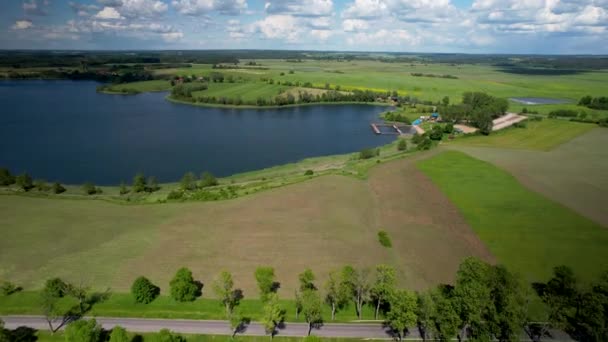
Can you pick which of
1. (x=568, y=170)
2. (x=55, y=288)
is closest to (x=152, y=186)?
(x=55, y=288)

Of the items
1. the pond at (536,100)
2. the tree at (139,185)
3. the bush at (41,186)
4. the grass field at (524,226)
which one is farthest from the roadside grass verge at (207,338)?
the pond at (536,100)

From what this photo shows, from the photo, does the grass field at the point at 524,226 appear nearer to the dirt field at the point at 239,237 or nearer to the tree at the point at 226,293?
the dirt field at the point at 239,237

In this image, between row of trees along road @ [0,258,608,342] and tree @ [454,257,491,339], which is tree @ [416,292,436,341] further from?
tree @ [454,257,491,339]

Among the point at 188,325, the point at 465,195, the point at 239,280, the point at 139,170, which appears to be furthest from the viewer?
the point at 139,170

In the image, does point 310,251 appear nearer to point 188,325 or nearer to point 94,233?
point 188,325

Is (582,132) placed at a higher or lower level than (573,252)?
higher

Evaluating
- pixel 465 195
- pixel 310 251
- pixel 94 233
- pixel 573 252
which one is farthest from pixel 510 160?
pixel 94 233

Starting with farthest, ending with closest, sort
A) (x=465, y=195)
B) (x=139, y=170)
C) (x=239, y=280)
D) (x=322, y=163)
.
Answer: (x=322, y=163), (x=139, y=170), (x=465, y=195), (x=239, y=280)

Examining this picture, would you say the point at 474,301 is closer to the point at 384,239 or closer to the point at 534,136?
the point at 384,239
